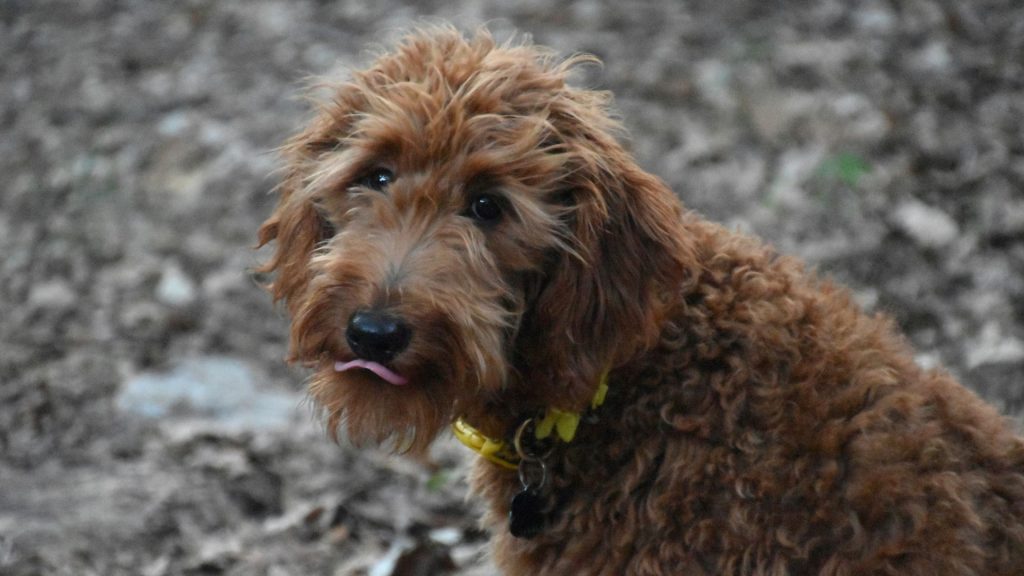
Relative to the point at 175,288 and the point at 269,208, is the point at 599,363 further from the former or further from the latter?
the point at 269,208

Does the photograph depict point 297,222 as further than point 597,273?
Yes

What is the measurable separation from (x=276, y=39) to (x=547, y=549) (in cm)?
627

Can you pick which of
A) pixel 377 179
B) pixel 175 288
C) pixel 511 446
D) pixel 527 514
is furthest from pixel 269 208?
pixel 527 514

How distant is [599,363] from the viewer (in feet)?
10.4

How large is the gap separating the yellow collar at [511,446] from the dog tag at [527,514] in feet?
0.45

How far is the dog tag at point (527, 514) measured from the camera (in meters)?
3.30

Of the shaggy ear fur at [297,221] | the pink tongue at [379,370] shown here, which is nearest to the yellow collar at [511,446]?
the pink tongue at [379,370]

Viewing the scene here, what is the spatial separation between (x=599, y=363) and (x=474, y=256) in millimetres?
450

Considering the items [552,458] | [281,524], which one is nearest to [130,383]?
[281,524]

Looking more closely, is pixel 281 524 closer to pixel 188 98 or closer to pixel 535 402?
pixel 535 402

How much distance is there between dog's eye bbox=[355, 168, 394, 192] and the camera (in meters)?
3.27

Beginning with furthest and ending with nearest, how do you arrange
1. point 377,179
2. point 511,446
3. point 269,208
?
point 269,208 → point 511,446 → point 377,179

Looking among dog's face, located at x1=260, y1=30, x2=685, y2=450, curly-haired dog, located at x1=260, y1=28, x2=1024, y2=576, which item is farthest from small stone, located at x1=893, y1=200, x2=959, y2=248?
dog's face, located at x1=260, y1=30, x2=685, y2=450

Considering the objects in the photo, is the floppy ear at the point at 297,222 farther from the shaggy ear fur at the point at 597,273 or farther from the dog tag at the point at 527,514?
the dog tag at the point at 527,514
